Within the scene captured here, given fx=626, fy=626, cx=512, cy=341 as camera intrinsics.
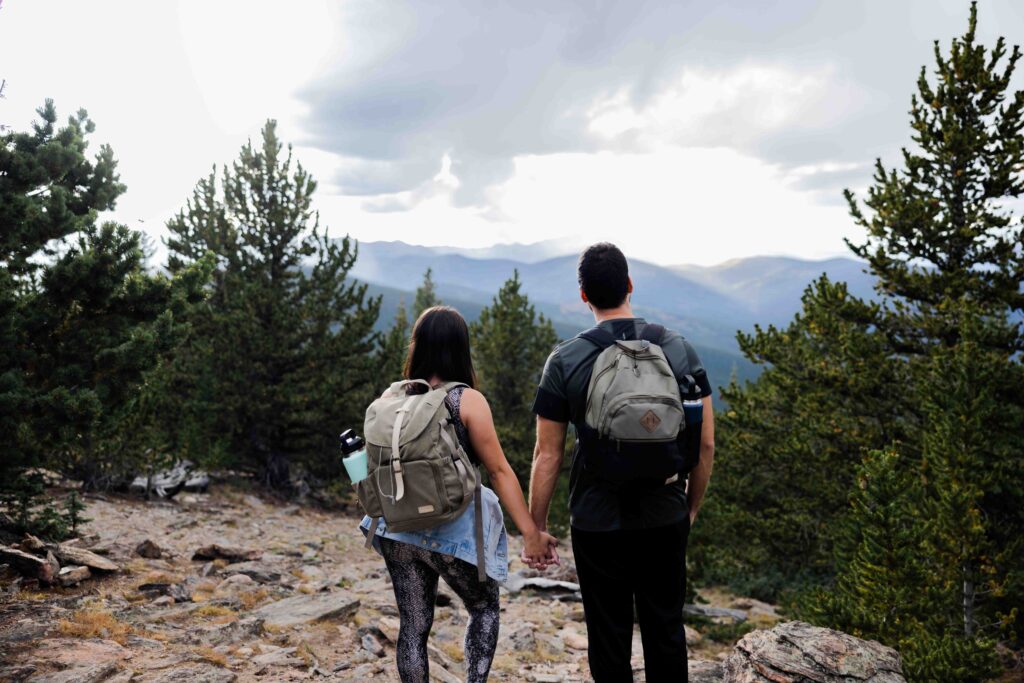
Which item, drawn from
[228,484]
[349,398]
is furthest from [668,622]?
[228,484]

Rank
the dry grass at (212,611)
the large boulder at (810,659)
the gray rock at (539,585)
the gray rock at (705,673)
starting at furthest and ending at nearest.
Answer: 1. the gray rock at (539,585)
2. the dry grass at (212,611)
3. the gray rock at (705,673)
4. the large boulder at (810,659)

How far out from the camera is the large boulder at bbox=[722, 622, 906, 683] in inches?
168

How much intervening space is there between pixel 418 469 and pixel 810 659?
342 centimetres

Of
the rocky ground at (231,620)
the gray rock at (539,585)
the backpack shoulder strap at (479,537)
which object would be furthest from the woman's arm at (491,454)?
the gray rock at (539,585)

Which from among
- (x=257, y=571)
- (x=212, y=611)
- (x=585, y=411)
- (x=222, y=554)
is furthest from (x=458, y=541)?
(x=222, y=554)

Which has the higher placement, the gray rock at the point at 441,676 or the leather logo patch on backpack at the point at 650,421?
the leather logo patch on backpack at the point at 650,421

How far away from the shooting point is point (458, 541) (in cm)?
296

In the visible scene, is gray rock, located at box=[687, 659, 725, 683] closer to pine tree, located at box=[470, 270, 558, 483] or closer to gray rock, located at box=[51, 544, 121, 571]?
gray rock, located at box=[51, 544, 121, 571]

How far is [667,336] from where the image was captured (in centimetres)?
311

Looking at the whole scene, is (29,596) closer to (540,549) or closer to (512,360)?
(540,549)

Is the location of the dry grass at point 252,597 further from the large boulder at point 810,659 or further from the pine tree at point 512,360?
the pine tree at point 512,360

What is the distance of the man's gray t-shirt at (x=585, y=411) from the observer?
2930 millimetres

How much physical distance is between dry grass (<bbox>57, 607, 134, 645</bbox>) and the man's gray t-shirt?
4491mm

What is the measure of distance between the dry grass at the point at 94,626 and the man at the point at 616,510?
4.35 meters
